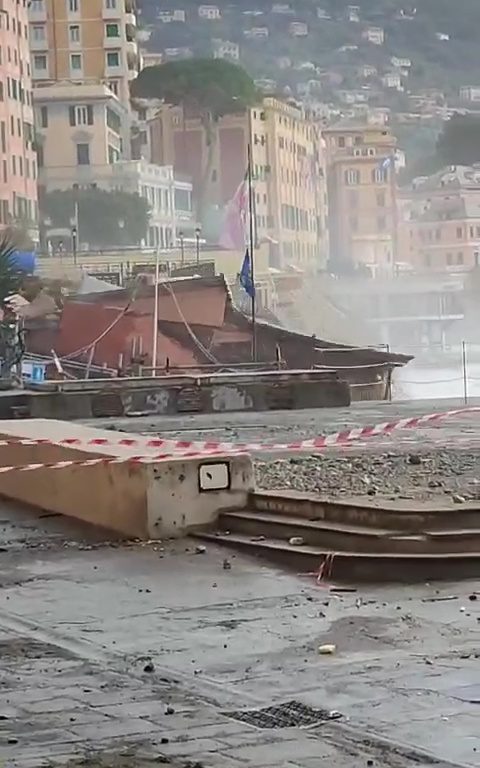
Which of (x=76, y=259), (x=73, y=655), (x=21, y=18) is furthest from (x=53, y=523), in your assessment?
(x=21, y=18)

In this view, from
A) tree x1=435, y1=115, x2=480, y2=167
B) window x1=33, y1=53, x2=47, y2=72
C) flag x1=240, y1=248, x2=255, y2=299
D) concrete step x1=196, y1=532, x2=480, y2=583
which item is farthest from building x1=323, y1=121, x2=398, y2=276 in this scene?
concrete step x1=196, y1=532, x2=480, y2=583

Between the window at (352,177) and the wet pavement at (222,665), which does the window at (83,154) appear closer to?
the window at (352,177)

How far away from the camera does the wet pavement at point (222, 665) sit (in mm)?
4785

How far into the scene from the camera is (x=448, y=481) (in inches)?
452

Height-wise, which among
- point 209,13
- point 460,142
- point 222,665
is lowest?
point 222,665

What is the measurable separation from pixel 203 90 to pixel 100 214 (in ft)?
41.6

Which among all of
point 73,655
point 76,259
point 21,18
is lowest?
point 73,655

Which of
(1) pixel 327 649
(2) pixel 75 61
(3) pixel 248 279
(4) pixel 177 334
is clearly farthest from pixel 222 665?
(2) pixel 75 61

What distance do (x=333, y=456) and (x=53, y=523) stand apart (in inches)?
159

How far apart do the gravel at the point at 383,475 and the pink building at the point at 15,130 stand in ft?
188

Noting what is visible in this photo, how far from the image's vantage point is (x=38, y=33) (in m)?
78.4

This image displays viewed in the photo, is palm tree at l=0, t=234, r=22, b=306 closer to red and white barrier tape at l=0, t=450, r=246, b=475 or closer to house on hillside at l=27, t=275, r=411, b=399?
house on hillside at l=27, t=275, r=411, b=399

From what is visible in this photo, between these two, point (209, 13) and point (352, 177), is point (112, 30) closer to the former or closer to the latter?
point (209, 13)

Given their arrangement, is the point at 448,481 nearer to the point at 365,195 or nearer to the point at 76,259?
the point at 76,259
